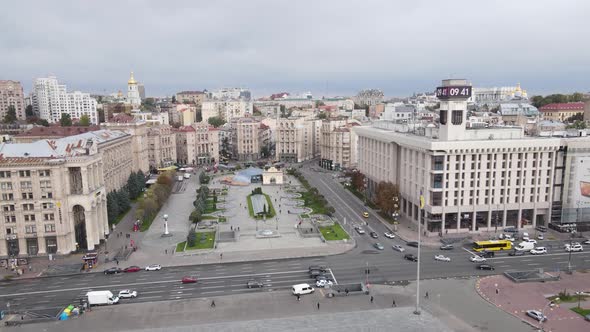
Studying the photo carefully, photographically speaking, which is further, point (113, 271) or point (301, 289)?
point (113, 271)

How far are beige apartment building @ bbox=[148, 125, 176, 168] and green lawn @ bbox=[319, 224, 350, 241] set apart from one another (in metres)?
103

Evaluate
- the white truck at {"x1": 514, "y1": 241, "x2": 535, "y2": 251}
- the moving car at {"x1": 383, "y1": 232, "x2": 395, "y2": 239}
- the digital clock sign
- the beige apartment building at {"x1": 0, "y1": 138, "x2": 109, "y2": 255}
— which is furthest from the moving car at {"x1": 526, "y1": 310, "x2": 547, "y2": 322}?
the beige apartment building at {"x1": 0, "y1": 138, "x2": 109, "y2": 255}

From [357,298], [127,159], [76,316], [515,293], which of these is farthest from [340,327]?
[127,159]

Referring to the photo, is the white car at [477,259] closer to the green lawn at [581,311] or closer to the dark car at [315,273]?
the green lawn at [581,311]

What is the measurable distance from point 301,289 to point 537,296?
33108mm

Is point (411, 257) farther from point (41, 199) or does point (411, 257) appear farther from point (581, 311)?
point (41, 199)

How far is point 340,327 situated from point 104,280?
39904mm

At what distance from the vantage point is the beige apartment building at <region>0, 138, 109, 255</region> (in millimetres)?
78812

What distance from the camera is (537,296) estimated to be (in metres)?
61.9

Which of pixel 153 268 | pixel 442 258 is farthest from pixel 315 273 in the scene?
pixel 153 268

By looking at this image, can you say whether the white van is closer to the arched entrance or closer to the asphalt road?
the asphalt road

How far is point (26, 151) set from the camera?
81.9m

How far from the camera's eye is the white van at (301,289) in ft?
205

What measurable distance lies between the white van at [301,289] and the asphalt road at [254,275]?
A: 11.4ft
